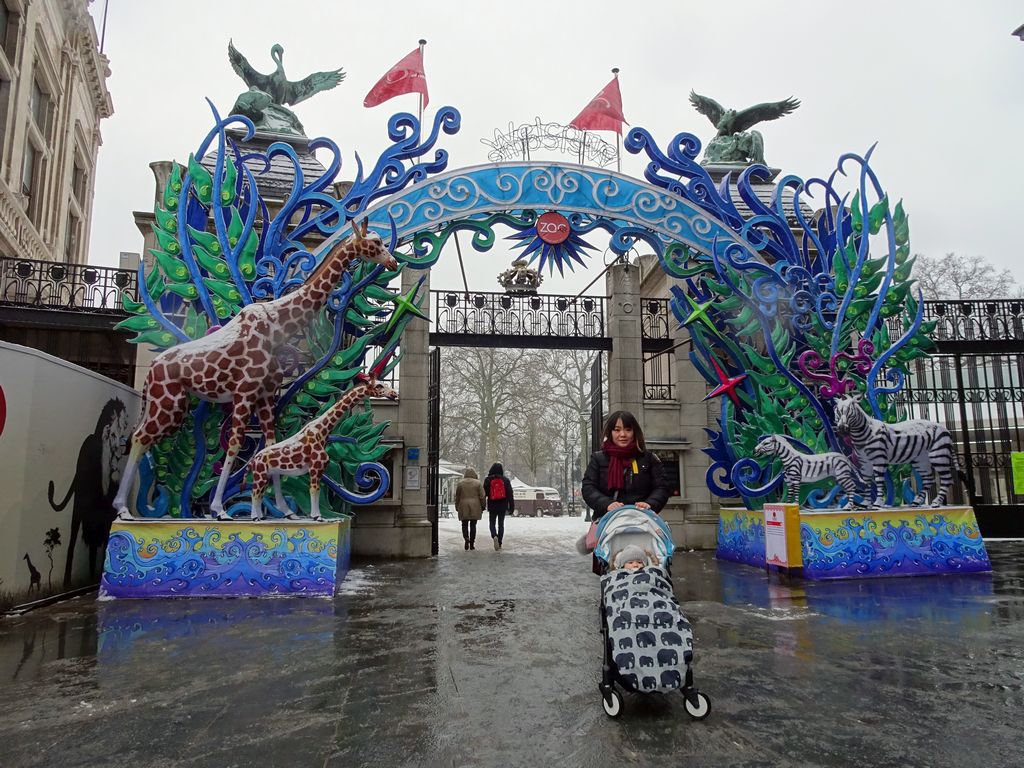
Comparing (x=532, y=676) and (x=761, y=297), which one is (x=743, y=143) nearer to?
(x=761, y=297)

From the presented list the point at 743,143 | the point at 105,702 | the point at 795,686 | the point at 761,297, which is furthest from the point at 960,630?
the point at 743,143

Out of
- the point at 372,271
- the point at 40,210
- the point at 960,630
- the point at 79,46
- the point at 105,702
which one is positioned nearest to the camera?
the point at 105,702

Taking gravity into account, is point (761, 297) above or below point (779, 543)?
above

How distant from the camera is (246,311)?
8.79m

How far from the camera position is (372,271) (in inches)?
373

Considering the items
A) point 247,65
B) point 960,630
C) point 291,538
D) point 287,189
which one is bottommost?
point 960,630

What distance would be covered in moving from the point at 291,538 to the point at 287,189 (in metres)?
7.09

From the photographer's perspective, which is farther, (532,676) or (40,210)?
(40,210)

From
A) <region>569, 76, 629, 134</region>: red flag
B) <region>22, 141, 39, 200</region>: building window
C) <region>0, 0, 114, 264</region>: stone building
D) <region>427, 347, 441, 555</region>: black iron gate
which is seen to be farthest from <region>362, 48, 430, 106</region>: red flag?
<region>22, 141, 39, 200</region>: building window

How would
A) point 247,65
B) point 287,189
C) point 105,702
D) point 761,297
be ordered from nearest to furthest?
1. point 105,702
2. point 761,297
3. point 287,189
4. point 247,65

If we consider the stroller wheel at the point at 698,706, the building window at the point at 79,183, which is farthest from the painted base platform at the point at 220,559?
the building window at the point at 79,183

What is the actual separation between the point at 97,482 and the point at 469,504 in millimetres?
6889

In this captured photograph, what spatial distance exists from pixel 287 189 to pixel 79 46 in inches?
717

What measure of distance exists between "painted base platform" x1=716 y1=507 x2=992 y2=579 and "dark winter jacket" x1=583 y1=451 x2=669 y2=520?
564 cm
